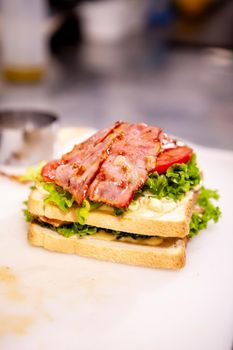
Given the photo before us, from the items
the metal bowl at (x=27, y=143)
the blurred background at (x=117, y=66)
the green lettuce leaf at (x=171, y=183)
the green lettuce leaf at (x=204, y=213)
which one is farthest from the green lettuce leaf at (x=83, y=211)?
the blurred background at (x=117, y=66)

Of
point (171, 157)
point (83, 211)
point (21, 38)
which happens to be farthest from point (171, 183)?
point (21, 38)

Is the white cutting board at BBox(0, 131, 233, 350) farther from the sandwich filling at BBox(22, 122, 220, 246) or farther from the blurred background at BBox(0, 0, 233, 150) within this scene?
the blurred background at BBox(0, 0, 233, 150)

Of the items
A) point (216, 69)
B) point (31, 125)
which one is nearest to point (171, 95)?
point (216, 69)

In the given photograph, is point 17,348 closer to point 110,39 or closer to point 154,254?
point 154,254

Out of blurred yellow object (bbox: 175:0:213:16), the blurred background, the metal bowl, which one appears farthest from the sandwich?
blurred yellow object (bbox: 175:0:213:16)

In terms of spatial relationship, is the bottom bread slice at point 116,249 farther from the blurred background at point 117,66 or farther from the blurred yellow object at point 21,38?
the blurred yellow object at point 21,38

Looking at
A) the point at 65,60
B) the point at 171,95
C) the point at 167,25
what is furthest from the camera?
the point at 167,25
